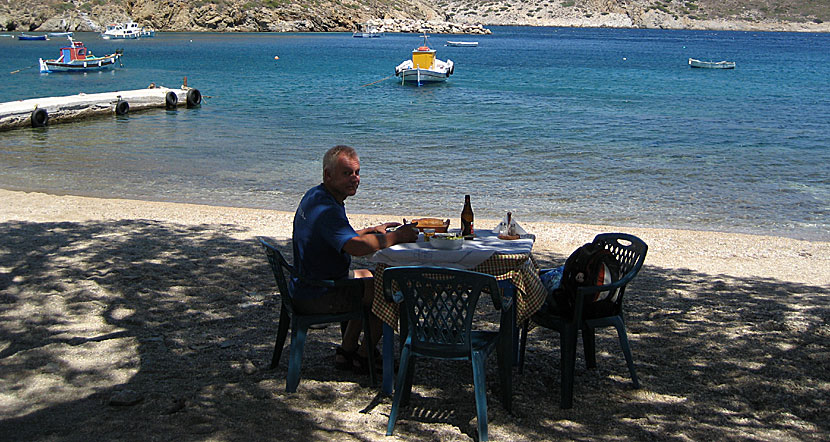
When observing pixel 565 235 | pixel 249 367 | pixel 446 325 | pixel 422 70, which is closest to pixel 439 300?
pixel 446 325

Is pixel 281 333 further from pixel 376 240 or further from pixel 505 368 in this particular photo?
pixel 505 368

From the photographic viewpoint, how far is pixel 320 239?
437 centimetres

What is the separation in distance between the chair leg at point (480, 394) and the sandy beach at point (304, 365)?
173 millimetres

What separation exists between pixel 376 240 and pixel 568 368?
1299mm

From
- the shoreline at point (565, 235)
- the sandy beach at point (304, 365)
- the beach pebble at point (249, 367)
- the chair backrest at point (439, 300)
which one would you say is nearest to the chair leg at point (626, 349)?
the sandy beach at point (304, 365)

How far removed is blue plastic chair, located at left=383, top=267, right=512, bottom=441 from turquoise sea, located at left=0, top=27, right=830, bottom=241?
7681mm

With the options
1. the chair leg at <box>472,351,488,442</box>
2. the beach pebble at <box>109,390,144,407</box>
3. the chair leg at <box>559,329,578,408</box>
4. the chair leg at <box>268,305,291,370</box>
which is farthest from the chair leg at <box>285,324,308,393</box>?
the chair leg at <box>559,329,578,408</box>

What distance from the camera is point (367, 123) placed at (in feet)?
84.8

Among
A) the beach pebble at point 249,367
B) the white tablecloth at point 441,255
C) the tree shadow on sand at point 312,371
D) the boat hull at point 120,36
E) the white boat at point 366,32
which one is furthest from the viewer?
the white boat at point 366,32

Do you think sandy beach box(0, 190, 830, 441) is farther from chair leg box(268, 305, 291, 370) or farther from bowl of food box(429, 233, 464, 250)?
bowl of food box(429, 233, 464, 250)

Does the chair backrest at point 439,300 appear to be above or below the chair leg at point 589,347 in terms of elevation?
above

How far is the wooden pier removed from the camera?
2244 centimetres

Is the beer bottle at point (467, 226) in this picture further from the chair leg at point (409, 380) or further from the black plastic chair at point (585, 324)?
the chair leg at point (409, 380)

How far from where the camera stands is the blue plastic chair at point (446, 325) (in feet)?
12.6
